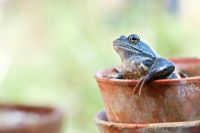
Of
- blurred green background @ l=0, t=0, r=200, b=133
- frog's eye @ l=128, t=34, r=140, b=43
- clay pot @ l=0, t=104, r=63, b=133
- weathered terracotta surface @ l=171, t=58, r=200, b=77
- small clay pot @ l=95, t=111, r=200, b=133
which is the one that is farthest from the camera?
blurred green background @ l=0, t=0, r=200, b=133

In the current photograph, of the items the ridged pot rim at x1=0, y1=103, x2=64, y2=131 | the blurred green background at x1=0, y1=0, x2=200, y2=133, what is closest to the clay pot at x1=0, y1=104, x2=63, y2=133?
the ridged pot rim at x1=0, y1=103, x2=64, y2=131

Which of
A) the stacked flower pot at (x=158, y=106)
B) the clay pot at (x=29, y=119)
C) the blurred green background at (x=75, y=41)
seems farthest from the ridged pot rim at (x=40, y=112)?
the stacked flower pot at (x=158, y=106)

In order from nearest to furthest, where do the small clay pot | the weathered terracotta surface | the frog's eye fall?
the small clay pot
the frog's eye
the weathered terracotta surface

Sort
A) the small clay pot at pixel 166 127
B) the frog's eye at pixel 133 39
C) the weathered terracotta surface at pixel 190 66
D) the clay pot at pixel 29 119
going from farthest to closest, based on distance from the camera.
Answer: the clay pot at pixel 29 119 → the weathered terracotta surface at pixel 190 66 → the frog's eye at pixel 133 39 → the small clay pot at pixel 166 127

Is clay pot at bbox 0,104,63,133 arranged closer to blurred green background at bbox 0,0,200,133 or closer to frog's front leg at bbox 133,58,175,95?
blurred green background at bbox 0,0,200,133

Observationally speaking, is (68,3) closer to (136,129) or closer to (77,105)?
(77,105)

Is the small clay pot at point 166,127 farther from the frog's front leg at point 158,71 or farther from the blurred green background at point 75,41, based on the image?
A: the blurred green background at point 75,41

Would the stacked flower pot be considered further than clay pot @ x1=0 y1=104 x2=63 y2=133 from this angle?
No

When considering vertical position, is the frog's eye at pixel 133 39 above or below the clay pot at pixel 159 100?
above
